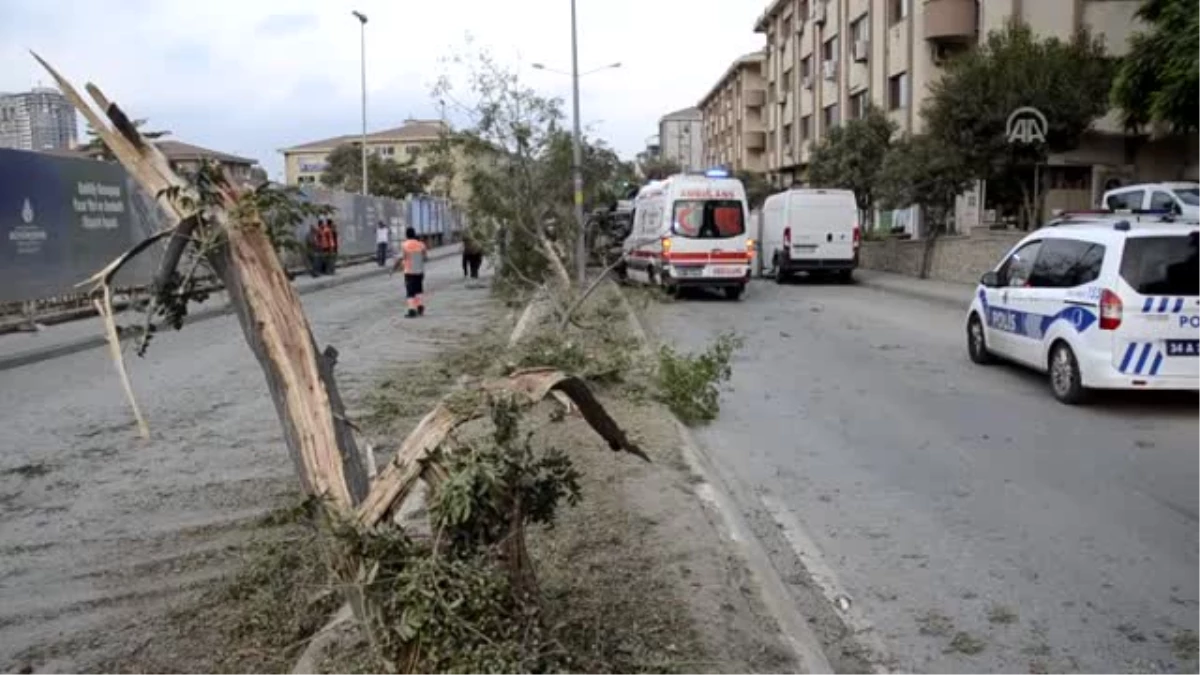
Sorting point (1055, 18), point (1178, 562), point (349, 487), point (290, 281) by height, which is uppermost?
point (1055, 18)

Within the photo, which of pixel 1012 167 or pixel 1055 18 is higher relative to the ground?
pixel 1055 18

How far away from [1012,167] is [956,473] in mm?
19044

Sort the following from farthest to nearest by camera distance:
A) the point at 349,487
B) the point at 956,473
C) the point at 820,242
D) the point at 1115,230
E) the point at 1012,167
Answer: the point at 820,242
the point at 1012,167
the point at 1115,230
the point at 956,473
the point at 349,487

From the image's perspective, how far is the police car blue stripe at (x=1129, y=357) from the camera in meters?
9.89

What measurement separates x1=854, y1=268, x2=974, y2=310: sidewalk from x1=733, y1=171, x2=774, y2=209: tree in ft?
79.3

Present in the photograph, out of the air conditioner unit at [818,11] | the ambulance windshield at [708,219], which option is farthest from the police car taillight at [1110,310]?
the air conditioner unit at [818,11]

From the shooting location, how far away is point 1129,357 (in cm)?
991

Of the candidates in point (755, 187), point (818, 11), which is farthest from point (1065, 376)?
point (755, 187)

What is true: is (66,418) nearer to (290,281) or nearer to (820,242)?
(290,281)

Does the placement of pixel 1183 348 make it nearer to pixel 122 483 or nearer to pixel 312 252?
pixel 312 252

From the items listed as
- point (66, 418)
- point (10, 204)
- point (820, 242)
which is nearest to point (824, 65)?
point (820, 242)

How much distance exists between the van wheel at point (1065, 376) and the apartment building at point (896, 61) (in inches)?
810

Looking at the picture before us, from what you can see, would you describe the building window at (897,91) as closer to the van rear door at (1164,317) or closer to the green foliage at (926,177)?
the green foliage at (926,177)

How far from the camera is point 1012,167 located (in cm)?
2505
